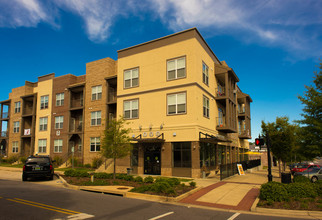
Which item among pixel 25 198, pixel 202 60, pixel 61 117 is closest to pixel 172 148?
pixel 202 60

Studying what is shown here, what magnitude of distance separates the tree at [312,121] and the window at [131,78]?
15184mm

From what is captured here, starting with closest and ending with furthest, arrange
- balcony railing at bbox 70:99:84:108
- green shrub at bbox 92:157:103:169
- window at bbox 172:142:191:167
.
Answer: window at bbox 172:142:191:167
green shrub at bbox 92:157:103:169
balcony railing at bbox 70:99:84:108

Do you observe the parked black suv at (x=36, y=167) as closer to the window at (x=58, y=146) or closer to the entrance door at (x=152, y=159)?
the entrance door at (x=152, y=159)

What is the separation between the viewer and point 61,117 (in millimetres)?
34406

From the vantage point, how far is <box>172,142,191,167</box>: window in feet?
69.6

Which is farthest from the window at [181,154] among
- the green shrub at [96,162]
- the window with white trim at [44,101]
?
the window with white trim at [44,101]

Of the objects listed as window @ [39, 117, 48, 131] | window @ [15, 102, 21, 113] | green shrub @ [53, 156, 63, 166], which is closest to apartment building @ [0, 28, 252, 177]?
window @ [39, 117, 48, 131]

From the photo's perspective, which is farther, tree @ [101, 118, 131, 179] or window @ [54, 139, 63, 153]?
window @ [54, 139, 63, 153]

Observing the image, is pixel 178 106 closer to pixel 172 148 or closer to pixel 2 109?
pixel 172 148

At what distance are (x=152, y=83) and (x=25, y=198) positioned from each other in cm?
1550

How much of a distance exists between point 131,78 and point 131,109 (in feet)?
10.8

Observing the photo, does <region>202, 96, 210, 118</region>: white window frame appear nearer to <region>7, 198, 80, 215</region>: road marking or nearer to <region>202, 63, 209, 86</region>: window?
<region>202, 63, 209, 86</region>: window

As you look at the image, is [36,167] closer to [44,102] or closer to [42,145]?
[42,145]

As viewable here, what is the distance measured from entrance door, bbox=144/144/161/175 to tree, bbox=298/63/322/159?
12054 mm
